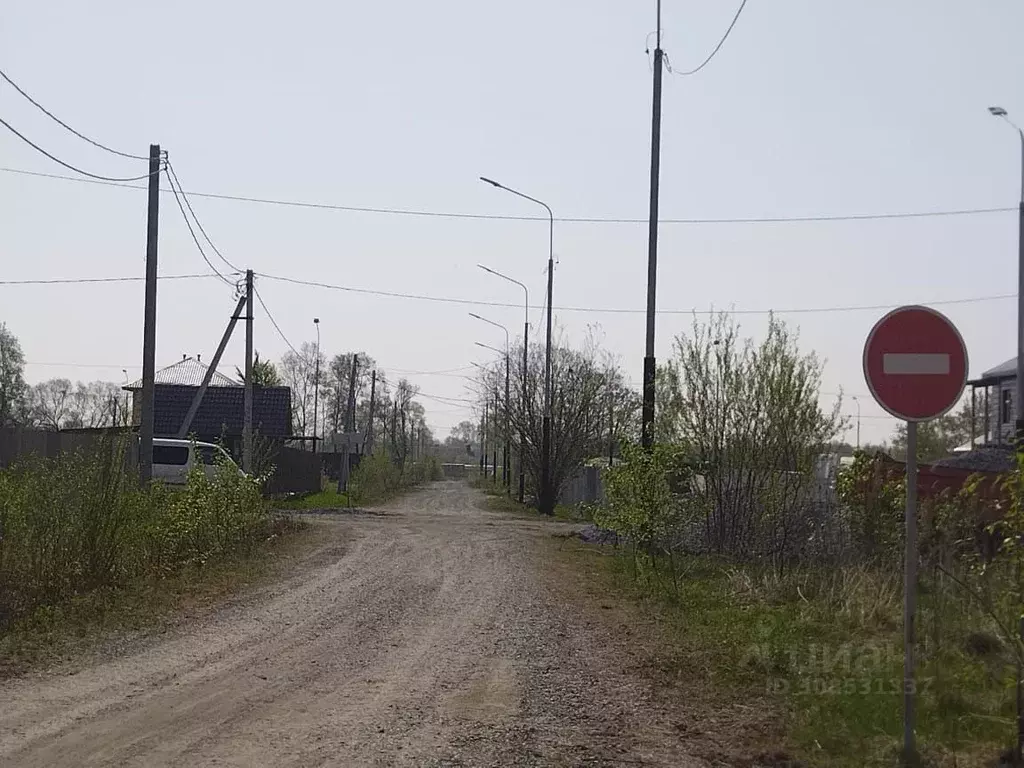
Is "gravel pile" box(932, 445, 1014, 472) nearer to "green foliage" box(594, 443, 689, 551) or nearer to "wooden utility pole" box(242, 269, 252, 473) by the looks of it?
"green foliage" box(594, 443, 689, 551)

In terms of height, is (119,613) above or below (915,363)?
below

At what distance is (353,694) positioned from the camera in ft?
25.0

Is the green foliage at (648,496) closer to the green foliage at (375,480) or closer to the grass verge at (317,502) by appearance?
the grass verge at (317,502)

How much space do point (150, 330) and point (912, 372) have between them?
14.5 m

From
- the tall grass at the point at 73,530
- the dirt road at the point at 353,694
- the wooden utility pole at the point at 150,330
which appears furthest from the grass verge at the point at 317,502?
the dirt road at the point at 353,694

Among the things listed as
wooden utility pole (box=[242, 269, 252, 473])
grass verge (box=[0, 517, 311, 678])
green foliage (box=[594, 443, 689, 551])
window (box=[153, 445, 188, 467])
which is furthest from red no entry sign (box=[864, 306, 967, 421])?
window (box=[153, 445, 188, 467])

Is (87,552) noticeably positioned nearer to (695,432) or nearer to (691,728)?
(691,728)

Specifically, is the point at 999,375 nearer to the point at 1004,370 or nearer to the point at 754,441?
the point at 1004,370

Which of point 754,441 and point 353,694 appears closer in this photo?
point 353,694

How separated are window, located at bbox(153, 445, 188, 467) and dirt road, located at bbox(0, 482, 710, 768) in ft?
56.1

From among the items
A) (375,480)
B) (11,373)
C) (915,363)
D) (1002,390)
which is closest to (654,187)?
(915,363)

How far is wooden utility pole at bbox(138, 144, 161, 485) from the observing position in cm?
1788

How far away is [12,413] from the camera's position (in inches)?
2426

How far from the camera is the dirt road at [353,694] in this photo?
6211 millimetres
